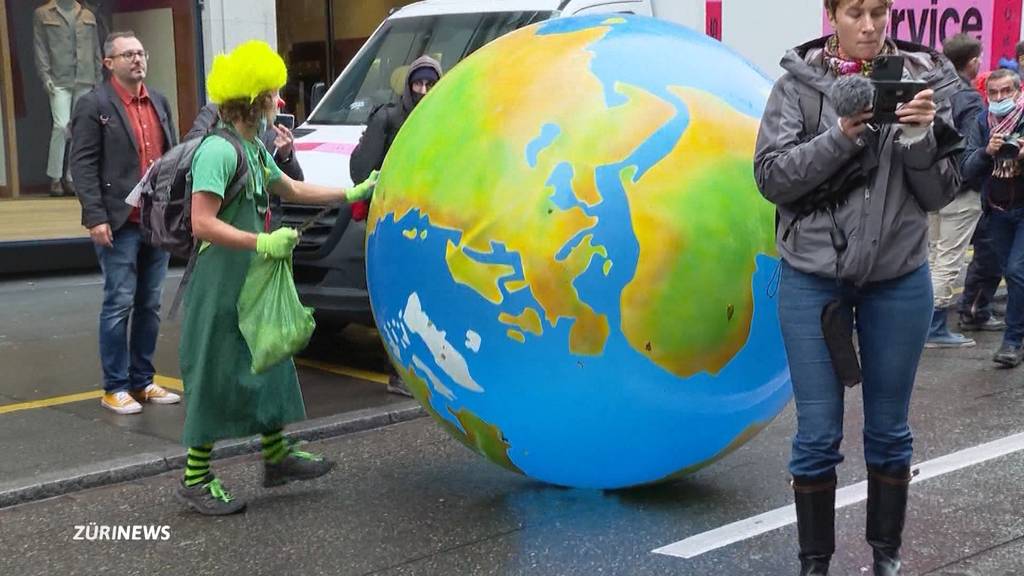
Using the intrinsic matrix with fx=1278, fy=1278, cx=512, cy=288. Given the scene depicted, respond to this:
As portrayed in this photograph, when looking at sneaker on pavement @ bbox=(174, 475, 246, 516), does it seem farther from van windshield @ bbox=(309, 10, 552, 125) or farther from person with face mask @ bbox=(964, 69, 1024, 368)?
person with face mask @ bbox=(964, 69, 1024, 368)

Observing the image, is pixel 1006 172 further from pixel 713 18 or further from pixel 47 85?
pixel 47 85

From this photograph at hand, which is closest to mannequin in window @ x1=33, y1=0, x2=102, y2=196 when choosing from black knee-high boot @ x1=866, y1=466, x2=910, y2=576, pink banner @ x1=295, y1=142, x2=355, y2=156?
pink banner @ x1=295, y1=142, x2=355, y2=156

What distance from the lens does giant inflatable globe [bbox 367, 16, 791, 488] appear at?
4.34 meters

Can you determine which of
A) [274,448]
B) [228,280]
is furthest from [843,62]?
[274,448]

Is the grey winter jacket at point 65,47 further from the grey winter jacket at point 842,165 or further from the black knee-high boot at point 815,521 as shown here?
the black knee-high boot at point 815,521

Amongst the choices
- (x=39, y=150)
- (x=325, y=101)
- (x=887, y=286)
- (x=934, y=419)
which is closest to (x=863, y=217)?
(x=887, y=286)

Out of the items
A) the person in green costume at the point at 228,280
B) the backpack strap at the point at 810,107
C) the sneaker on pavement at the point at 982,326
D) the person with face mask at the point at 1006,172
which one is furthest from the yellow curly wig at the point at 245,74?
the sneaker on pavement at the point at 982,326

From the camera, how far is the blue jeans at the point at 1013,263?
8.18 meters

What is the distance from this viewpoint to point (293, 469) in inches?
218

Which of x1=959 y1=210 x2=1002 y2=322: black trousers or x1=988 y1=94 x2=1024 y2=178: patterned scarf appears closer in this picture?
x1=988 y1=94 x2=1024 y2=178: patterned scarf

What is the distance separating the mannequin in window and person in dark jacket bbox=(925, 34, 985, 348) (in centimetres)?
807

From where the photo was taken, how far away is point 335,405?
7.20 meters

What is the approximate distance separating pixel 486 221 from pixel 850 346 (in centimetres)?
131

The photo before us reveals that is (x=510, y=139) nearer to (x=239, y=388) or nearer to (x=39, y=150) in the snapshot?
(x=239, y=388)
